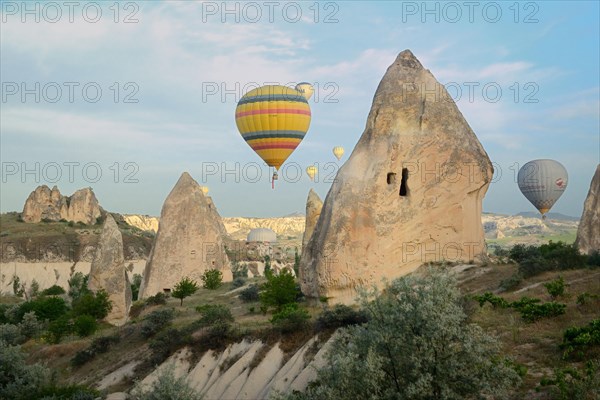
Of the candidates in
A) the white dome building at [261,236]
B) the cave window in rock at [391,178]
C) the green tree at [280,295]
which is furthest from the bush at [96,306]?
the white dome building at [261,236]

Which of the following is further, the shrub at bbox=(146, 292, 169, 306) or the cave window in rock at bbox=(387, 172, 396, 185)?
the shrub at bbox=(146, 292, 169, 306)

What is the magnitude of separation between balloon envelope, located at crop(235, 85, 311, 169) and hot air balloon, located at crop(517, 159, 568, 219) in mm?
16076

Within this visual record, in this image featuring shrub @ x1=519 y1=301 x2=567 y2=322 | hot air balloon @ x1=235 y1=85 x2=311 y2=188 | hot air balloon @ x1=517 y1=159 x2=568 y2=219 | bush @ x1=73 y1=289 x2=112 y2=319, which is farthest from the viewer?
hot air balloon @ x1=517 y1=159 x2=568 y2=219

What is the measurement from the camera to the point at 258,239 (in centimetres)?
11556

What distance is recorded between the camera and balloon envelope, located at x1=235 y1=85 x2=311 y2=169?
32.2 meters

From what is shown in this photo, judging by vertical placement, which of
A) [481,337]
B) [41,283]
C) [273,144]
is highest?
[273,144]

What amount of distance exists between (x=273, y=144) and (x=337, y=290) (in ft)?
52.6

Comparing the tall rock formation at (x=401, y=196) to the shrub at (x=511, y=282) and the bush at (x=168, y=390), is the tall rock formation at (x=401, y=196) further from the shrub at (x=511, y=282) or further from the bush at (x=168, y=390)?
the bush at (x=168, y=390)

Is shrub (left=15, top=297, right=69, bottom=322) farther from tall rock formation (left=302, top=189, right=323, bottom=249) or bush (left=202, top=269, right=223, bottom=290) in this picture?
tall rock formation (left=302, top=189, right=323, bottom=249)

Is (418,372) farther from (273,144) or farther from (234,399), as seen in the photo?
(273,144)

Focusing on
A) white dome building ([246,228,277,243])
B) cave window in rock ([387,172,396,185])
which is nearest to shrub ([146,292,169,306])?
cave window in rock ([387,172,396,185])

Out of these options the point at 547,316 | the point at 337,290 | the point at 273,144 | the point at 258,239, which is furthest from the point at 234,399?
the point at 258,239

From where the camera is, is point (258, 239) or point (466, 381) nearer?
point (466, 381)

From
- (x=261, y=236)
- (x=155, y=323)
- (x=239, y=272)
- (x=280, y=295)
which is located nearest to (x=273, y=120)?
(x=280, y=295)
